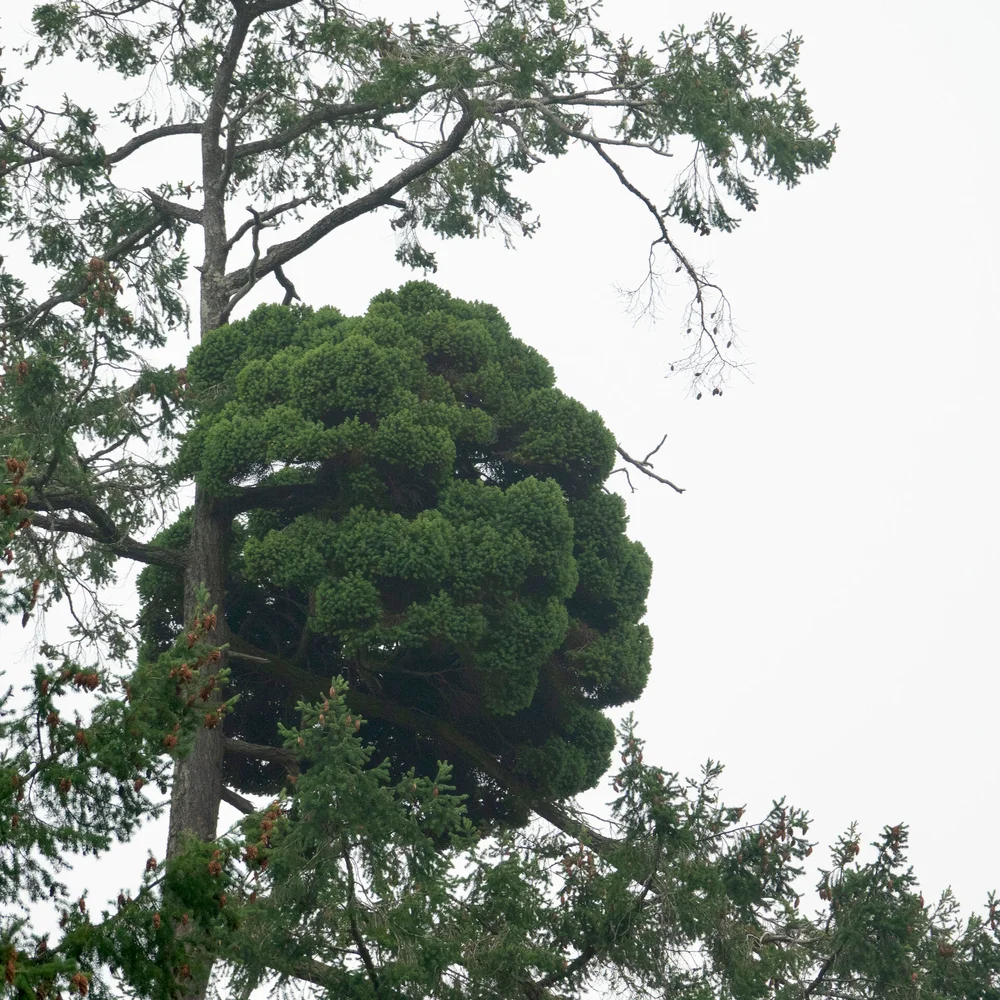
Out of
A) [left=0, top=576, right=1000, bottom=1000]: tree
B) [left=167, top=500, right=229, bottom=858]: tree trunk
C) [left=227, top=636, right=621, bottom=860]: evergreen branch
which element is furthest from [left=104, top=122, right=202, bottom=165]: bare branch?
[left=0, top=576, right=1000, bottom=1000]: tree

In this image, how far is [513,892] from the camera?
37.3 ft

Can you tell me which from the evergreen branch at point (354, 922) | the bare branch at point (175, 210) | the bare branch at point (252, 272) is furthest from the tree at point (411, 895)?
the bare branch at point (175, 210)

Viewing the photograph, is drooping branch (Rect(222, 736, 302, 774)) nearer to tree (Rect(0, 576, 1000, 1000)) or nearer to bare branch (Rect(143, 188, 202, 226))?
tree (Rect(0, 576, 1000, 1000))

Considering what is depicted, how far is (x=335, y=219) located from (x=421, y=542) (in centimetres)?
459

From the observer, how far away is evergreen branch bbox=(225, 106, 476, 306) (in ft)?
52.6

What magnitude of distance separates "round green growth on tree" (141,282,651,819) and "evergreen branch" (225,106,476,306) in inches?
45.2

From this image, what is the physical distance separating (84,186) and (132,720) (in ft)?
32.8

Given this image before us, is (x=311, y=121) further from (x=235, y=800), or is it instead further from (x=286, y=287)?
(x=235, y=800)

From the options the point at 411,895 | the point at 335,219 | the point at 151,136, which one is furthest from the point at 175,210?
the point at 411,895

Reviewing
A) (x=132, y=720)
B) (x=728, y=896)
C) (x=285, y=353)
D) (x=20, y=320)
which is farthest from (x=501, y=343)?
(x=132, y=720)

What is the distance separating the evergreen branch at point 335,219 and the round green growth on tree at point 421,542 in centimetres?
115

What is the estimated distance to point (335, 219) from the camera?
1627 cm

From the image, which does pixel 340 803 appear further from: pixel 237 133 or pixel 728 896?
pixel 237 133

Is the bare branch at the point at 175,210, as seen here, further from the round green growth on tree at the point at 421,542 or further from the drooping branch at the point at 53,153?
the round green growth on tree at the point at 421,542
